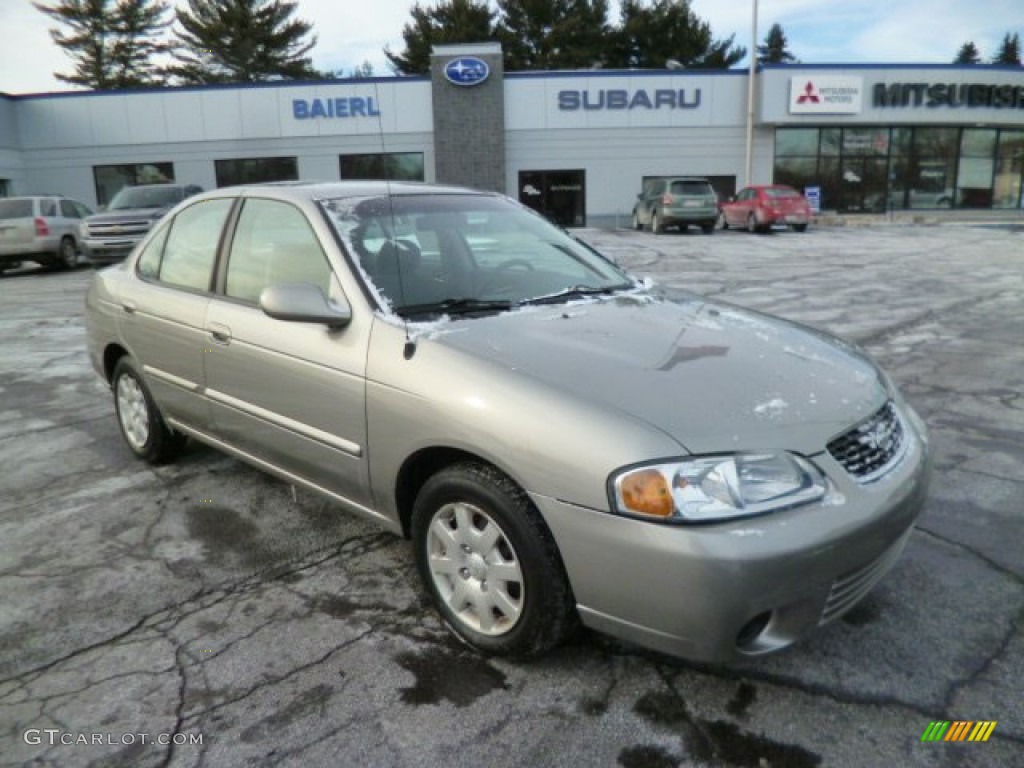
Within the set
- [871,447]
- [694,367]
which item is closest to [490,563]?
[694,367]

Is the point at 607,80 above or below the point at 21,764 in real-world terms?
above

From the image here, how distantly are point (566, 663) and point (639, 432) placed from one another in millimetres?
909

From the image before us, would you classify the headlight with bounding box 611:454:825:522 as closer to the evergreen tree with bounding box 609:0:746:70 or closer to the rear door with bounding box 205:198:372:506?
the rear door with bounding box 205:198:372:506

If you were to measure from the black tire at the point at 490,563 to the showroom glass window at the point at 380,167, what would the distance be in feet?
91.6

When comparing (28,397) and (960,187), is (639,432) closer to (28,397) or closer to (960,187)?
(28,397)

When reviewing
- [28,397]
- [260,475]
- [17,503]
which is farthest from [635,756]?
[28,397]

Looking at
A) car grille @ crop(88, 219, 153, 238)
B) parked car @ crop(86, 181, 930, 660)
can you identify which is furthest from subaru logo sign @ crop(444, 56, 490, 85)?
parked car @ crop(86, 181, 930, 660)

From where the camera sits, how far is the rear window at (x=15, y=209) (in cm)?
1628

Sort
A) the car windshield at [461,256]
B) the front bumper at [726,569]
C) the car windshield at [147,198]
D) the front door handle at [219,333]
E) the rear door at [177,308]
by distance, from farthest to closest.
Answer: the car windshield at [147,198] → the rear door at [177,308] → the front door handle at [219,333] → the car windshield at [461,256] → the front bumper at [726,569]

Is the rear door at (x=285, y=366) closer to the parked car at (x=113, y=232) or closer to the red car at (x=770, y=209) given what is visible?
the parked car at (x=113, y=232)

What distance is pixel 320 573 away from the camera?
330 cm

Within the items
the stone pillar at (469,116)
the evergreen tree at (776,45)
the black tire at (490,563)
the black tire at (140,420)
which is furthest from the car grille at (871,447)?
the evergreen tree at (776,45)

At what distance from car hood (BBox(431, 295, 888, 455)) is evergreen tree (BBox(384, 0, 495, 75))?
46.3 m

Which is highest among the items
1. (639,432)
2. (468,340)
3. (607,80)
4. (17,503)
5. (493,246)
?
(607,80)
